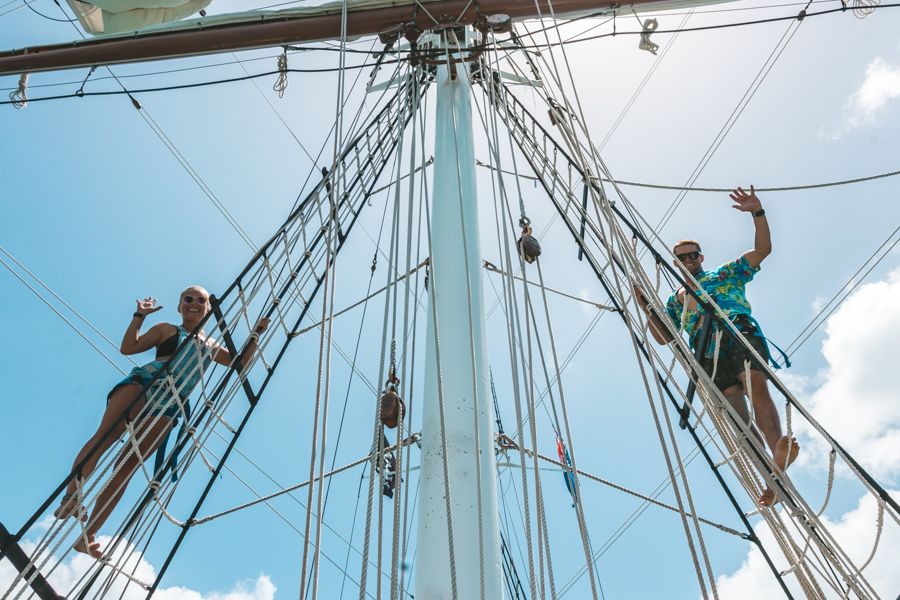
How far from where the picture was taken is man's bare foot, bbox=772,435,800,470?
339 centimetres

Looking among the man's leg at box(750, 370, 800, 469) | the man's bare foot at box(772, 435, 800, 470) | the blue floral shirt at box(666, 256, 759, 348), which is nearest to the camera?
the man's bare foot at box(772, 435, 800, 470)

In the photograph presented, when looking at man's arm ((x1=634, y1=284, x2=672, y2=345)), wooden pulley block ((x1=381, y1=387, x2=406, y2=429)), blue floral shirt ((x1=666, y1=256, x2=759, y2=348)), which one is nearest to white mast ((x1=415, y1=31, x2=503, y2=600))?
wooden pulley block ((x1=381, y1=387, x2=406, y2=429))

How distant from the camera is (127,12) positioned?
26.8 ft

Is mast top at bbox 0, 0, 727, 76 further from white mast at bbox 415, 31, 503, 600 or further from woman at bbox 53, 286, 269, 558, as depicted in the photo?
woman at bbox 53, 286, 269, 558

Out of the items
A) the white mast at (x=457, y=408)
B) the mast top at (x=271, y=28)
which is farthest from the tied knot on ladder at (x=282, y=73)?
the white mast at (x=457, y=408)

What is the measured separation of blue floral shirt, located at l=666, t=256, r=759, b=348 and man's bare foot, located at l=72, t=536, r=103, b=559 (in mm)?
3211

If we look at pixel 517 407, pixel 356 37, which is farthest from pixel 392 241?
pixel 356 37

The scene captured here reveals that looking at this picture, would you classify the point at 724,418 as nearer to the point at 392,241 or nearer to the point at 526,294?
the point at 526,294

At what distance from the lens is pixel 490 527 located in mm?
2646

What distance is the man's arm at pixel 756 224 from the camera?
392cm

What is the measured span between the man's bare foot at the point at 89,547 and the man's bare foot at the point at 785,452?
329 cm

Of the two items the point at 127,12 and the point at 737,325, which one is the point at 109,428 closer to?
the point at 737,325

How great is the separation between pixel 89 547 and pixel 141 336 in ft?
3.62

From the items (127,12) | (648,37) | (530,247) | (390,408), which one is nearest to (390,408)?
(390,408)
